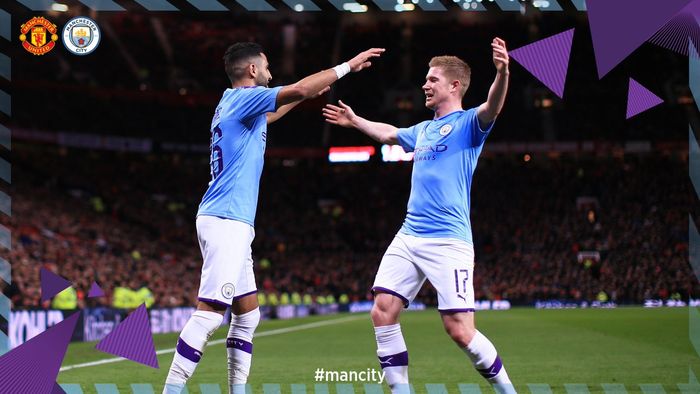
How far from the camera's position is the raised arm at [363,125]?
7.18 m

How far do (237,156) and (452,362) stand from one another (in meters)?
6.49

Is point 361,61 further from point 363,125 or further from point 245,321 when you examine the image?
point 245,321

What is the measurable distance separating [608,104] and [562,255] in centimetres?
1394

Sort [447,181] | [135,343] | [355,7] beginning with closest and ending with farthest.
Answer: [447,181]
[135,343]
[355,7]

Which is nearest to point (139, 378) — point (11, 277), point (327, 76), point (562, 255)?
point (327, 76)

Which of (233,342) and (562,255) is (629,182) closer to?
(562,255)

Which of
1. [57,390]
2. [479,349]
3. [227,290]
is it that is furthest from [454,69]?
[57,390]

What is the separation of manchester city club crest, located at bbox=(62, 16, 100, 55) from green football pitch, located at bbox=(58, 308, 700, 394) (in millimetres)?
6055

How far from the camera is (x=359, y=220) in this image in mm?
49438

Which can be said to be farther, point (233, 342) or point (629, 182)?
point (629, 182)

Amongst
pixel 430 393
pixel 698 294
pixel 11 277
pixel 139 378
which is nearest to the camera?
pixel 430 393

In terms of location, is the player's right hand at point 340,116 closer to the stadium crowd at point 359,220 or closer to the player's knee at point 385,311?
the player's knee at point 385,311

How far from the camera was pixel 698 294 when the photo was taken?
1394 inches

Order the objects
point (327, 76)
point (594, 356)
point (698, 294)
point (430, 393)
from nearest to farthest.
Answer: point (327, 76) < point (430, 393) < point (594, 356) < point (698, 294)
